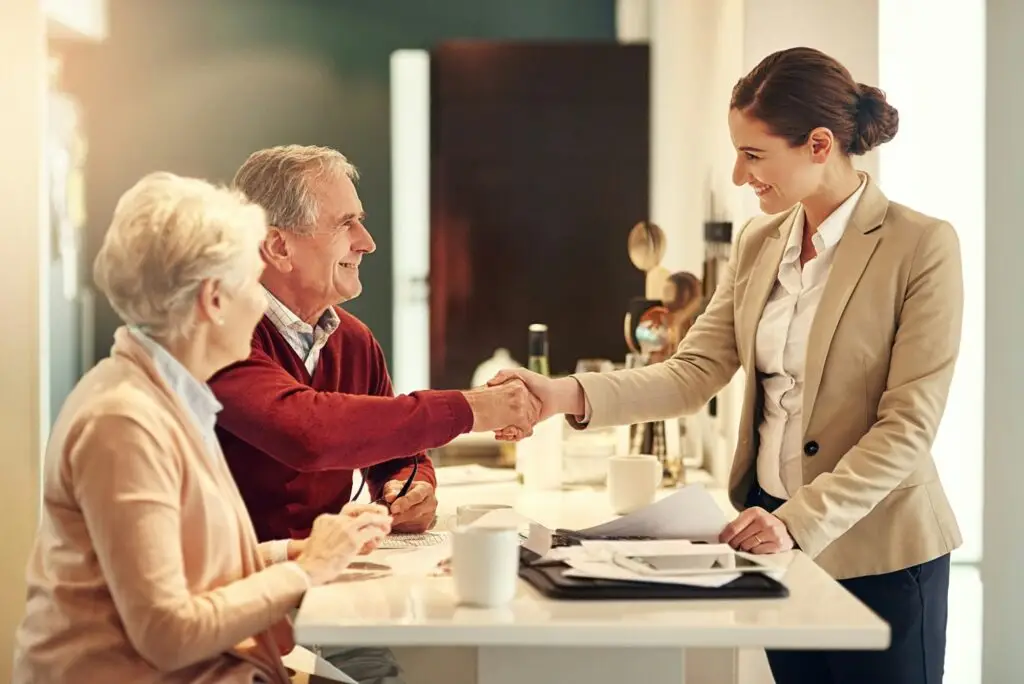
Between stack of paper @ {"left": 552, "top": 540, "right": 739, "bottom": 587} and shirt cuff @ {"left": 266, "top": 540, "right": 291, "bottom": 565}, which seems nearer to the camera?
stack of paper @ {"left": 552, "top": 540, "right": 739, "bottom": 587}

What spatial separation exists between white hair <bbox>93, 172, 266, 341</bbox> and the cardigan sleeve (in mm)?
158

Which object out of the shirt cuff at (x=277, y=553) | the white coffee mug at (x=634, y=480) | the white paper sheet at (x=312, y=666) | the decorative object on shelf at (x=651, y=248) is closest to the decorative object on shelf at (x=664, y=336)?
the decorative object on shelf at (x=651, y=248)

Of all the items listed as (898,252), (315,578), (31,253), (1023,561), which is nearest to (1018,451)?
(1023,561)

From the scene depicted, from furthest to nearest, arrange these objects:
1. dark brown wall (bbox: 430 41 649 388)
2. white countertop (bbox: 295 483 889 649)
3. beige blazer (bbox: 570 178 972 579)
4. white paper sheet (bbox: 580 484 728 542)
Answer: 1. dark brown wall (bbox: 430 41 649 388)
2. beige blazer (bbox: 570 178 972 579)
3. white paper sheet (bbox: 580 484 728 542)
4. white countertop (bbox: 295 483 889 649)

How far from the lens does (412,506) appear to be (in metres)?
1.97

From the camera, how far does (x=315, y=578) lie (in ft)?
4.89

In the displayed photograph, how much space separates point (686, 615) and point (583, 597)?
13 cm

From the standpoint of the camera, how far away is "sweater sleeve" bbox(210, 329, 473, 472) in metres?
1.80

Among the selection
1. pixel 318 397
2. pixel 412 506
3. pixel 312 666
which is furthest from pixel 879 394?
pixel 312 666

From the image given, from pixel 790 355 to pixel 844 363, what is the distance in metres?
0.10

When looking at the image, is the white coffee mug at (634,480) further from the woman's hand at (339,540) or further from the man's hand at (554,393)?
the woman's hand at (339,540)

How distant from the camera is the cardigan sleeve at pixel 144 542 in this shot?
4.42 feet

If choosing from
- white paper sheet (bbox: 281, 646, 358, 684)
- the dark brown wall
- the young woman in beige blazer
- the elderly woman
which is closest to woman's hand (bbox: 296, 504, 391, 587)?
the elderly woman

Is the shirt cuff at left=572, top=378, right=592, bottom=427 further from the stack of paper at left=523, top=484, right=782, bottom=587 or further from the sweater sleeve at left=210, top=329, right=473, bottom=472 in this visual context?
the stack of paper at left=523, top=484, right=782, bottom=587
